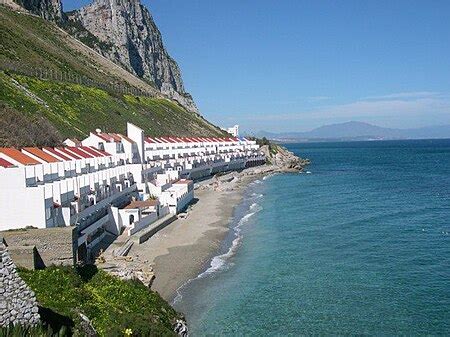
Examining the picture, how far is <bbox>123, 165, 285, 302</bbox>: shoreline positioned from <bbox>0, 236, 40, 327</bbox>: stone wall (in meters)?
16.8

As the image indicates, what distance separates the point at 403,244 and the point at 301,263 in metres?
9.42

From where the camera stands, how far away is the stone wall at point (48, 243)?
2498cm

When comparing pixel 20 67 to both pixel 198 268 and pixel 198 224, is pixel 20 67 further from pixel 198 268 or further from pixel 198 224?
pixel 198 268

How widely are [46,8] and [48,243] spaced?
159 m

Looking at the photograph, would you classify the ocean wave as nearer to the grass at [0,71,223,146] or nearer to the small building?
the small building

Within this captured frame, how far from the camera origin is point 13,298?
1075cm

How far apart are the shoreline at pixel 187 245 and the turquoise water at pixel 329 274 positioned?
1.02 meters

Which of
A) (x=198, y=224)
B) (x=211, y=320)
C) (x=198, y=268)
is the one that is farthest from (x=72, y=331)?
(x=198, y=224)

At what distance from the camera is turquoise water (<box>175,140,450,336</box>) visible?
24.1 m

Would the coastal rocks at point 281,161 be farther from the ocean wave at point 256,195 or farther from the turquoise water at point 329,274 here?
the turquoise water at point 329,274

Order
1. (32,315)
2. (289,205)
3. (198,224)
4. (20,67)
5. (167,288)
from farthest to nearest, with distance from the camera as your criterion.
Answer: (20,67) → (289,205) → (198,224) → (167,288) → (32,315)

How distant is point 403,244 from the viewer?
38156 mm

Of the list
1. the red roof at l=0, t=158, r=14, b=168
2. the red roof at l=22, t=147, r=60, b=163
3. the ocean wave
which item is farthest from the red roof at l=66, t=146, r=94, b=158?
the ocean wave

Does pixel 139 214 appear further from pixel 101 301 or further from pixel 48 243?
pixel 101 301
